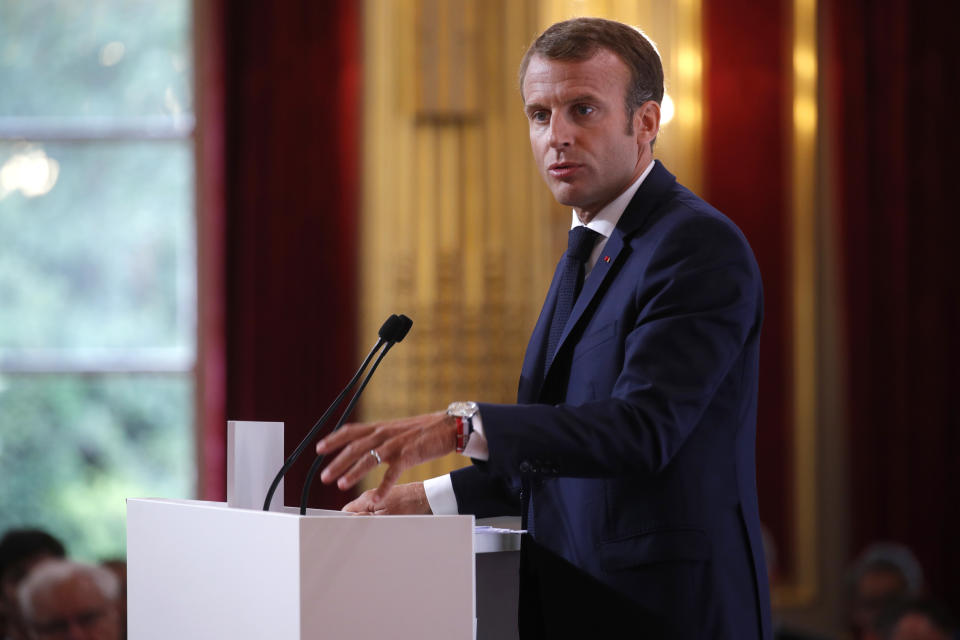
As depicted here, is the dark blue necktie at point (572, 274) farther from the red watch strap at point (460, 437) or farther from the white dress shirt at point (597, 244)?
the red watch strap at point (460, 437)

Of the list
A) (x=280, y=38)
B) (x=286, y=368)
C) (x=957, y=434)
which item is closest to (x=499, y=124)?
(x=280, y=38)

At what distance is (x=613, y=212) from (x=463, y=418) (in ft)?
1.73

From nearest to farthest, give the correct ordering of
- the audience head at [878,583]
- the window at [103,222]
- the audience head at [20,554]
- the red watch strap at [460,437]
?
the red watch strap at [460,437]
the audience head at [20,554]
the audience head at [878,583]
the window at [103,222]

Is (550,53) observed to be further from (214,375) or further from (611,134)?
(214,375)

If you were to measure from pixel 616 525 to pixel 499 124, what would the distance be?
155 inches

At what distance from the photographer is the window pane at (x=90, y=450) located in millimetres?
5512

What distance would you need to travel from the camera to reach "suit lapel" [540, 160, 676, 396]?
172 cm

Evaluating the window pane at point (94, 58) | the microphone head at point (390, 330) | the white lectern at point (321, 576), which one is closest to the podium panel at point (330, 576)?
the white lectern at point (321, 576)

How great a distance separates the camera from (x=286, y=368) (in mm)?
5250

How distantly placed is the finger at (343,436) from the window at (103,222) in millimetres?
4402

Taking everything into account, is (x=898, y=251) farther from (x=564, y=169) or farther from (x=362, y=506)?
(x=362, y=506)

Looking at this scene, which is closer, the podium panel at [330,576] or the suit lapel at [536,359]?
the podium panel at [330,576]

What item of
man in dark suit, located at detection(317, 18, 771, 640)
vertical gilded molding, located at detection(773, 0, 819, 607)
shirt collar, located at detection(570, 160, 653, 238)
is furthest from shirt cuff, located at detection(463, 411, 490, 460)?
vertical gilded molding, located at detection(773, 0, 819, 607)

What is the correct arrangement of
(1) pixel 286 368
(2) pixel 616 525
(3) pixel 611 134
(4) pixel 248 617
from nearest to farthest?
(4) pixel 248 617 → (2) pixel 616 525 → (3) pixel 611 134 → (1) pixel 286 368
